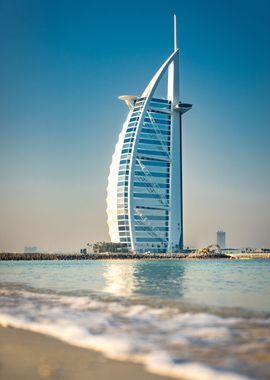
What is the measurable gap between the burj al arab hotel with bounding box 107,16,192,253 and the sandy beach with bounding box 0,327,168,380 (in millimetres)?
109996

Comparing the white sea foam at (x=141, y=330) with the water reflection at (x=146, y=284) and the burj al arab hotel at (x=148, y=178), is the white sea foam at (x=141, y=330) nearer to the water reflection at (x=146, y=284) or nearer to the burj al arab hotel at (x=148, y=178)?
the water reflection at (x=146, y=284)

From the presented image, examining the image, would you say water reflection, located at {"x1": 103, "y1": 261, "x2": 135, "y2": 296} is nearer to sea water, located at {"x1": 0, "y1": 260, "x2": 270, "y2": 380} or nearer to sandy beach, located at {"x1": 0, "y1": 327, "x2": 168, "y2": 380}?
sea water, located at {"x1": 0, "y1": 260, "x2": 270, "y2": 380}

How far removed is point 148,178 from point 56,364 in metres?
116

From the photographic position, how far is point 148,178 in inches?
4843

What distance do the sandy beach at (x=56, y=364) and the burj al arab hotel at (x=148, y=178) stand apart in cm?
11000

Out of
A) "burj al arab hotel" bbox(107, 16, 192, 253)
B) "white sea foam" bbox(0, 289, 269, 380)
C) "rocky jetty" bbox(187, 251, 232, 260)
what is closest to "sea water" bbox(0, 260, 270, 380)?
"white sea foam" bbox(0, 289, 269, 380)

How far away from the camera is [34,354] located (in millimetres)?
7805

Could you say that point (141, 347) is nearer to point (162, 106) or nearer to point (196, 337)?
point (196, 337)

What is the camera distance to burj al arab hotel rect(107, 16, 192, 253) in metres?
120

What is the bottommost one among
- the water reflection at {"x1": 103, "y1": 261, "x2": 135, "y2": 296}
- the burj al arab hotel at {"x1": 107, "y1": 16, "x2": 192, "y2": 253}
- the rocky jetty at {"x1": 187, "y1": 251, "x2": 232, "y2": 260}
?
the water reflection at {"x1": 103, "y1": 261, "x2": 135, "y2": 296}

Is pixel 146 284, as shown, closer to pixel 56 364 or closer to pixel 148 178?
pixel 56 364

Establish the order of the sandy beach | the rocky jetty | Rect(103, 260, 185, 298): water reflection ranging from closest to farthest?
1. the sandy beach
2. Rect(103, 260, 185, 298): water reflection
3. the rocky jetty

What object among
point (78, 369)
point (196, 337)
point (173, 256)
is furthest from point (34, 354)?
Answer: point (173, 256)

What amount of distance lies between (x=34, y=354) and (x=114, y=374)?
1585 millimetres
